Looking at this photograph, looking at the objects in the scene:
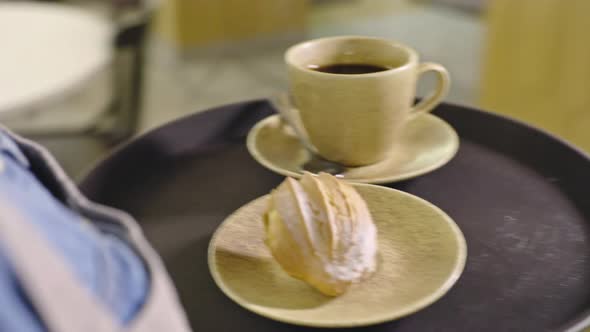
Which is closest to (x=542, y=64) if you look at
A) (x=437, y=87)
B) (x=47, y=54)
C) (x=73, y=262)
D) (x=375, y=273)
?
(x=437, y=87)

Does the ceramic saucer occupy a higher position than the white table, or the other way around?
the ceramic saucer

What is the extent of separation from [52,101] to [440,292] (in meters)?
0.76

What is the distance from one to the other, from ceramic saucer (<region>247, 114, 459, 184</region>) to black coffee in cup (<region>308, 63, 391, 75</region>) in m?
0.08

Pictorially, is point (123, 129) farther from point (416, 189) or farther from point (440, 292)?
point (440, 292)

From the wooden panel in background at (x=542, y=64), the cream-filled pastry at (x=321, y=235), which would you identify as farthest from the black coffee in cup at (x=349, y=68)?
the wooden panel in background at (x=542, y=64)

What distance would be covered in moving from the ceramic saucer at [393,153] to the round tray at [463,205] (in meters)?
0.02

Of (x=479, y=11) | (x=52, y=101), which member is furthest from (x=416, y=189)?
(x=479, y=11)

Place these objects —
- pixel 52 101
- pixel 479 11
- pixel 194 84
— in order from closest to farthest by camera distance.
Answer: pixel 52 101 < pixel 194 84 < pixel 479 11

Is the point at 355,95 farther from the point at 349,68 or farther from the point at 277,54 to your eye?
the point at 277,54

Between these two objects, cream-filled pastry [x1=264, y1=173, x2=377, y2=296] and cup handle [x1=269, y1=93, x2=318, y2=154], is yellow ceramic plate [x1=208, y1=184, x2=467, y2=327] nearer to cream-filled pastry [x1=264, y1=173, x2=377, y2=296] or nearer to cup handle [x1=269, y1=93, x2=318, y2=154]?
cream-filled pastry [x1=264, y1=173, x2=377, y2=296]

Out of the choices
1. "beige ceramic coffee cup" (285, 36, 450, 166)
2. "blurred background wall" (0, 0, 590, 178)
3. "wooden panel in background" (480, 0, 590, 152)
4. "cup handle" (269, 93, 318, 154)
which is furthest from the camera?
"wooden panel in background" (480, 0, 590, 152)

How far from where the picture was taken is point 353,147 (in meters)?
0.61

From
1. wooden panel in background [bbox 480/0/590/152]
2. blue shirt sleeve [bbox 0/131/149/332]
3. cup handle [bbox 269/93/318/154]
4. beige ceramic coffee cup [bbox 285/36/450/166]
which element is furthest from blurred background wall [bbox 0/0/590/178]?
blue shirt sleeve [bbox 0/131/149/332]

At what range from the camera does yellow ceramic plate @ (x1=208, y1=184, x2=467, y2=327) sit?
0.42 metres
